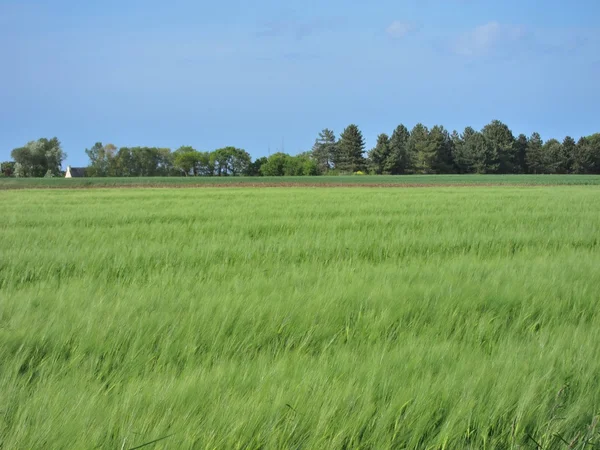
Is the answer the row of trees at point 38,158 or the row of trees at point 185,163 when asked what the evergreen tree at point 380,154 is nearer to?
the row of trees at point 185,163

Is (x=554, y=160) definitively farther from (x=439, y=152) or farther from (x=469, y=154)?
(x=439, y=152)

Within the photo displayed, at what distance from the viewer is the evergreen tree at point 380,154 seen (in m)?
72.2

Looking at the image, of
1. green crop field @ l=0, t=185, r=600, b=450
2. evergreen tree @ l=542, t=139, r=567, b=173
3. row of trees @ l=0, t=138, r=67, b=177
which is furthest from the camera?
evergreen tree @ l=542, t=139, r=567, b=173

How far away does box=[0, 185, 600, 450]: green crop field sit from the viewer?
4.19ft

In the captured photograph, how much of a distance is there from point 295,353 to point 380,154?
73259 millimetres

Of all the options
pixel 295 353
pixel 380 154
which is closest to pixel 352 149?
pixel 380 154

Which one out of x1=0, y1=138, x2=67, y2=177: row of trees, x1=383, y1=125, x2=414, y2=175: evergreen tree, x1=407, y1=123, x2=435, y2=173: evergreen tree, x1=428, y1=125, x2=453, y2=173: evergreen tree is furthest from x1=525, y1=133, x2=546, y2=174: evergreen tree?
x1=0, y1=138, x2=67, y2=177: row of trees

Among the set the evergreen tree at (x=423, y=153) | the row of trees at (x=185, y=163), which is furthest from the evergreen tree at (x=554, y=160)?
the row of trees at (x=185, y=163)

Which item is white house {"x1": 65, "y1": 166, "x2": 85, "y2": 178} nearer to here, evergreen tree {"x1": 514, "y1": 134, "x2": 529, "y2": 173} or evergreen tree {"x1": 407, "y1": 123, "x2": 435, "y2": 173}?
evergreen tree {"x1": 407, "y1": 123, "x2": 435, "y2": 173}

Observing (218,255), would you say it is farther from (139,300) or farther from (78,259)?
(139,300)

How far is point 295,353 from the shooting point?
6.07 feet

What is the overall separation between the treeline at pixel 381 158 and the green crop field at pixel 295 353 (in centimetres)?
7045

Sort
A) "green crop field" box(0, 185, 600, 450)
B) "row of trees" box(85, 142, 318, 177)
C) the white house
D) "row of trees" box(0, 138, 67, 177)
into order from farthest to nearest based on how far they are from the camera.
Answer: the white house < "row of trees" box(85, 142, 318, 177) < "row of trees" box(0, 138, 67, 177) < "green crop field" box(0, 185, 600, 450)

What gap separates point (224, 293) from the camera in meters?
2.60
